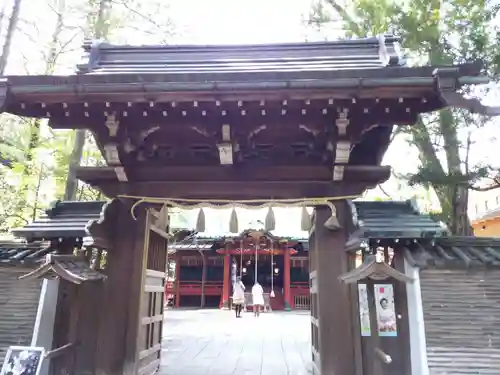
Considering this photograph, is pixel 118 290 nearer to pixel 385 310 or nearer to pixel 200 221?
pixel 200 221

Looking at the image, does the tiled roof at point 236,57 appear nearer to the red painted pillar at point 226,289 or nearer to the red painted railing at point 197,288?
the red painted pillar at point 226,289

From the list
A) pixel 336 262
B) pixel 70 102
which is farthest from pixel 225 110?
pixel 336 262

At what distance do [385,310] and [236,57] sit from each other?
3889 millimetres

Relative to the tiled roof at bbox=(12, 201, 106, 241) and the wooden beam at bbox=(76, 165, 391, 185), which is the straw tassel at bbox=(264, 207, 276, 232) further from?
the tiled roof at bbox=(12, 201, 106, 241)

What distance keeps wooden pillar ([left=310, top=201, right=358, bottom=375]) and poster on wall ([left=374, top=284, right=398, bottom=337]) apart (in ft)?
0.92

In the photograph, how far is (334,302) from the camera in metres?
4.55

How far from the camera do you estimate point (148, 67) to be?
5371 millimetres

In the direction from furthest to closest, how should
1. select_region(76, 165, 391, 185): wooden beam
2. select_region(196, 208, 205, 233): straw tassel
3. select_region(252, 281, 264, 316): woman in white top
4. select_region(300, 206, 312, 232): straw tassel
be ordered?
select_region(252, 281, 264, 316): woman in white top < select_region(196, 208, 205, 233): straw tassel < select_region(300, 206, 312, 232): straw tassel < select_region(76, 165, 391, 185): wooden beam

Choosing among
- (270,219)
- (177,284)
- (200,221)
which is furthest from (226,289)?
(270,219)

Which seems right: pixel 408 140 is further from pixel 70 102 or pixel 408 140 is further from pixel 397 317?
pixel 70 102

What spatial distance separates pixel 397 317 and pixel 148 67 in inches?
179

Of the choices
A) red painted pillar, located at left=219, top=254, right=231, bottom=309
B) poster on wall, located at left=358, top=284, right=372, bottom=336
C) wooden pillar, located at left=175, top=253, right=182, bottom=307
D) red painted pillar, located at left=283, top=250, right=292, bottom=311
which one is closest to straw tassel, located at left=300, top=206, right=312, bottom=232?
poster on wall, located at left=358, top=284, right=372, bottom=336

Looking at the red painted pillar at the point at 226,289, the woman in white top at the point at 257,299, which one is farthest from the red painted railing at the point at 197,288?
the woman in white top at the point at 257,299

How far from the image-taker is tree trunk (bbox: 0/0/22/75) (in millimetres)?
8688
